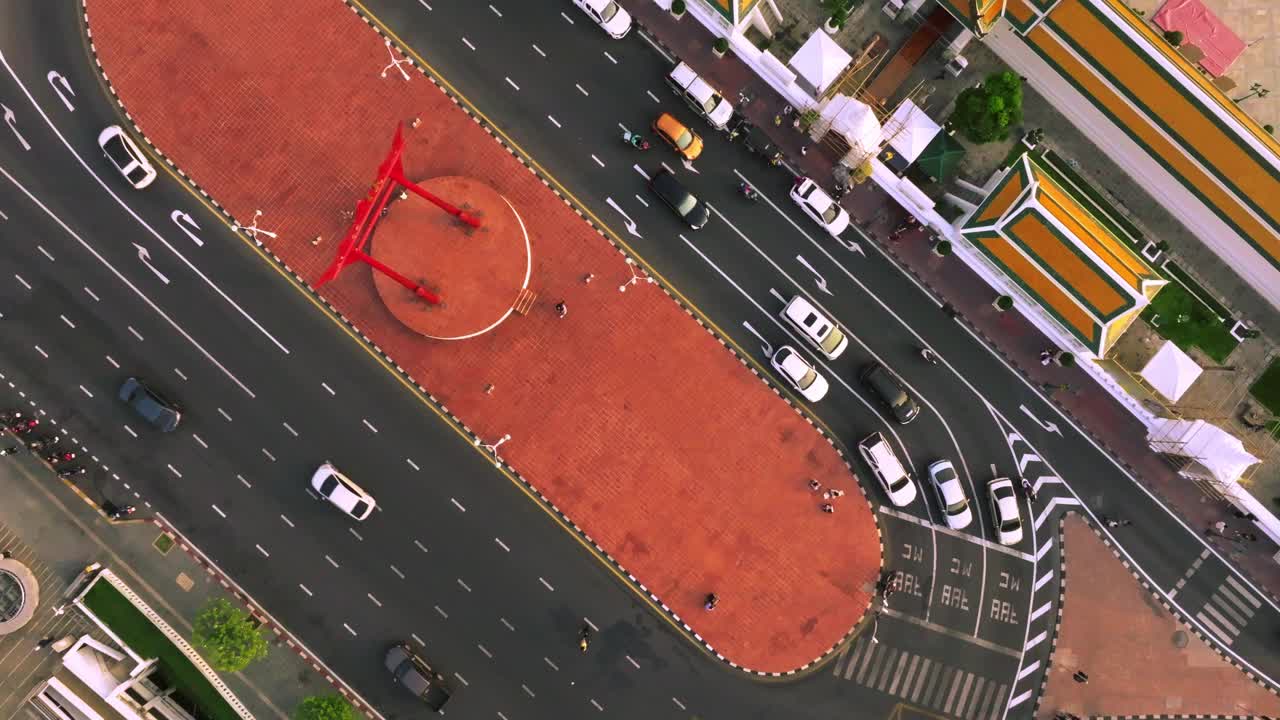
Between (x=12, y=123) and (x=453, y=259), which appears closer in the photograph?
(x=12, y=123)

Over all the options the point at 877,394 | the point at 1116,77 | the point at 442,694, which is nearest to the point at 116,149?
the point at 442,694

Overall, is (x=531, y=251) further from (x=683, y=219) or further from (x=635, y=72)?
(x=635, y=72)

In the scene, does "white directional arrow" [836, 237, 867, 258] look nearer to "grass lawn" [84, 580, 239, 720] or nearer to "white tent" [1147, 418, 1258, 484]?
"white tent" [1147, 418, 1258, 484]

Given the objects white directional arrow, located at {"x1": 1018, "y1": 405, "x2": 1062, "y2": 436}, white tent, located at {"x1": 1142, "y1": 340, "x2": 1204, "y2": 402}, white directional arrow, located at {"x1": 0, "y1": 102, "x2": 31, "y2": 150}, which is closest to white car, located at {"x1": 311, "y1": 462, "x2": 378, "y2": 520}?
white directional arrow, located at {"x1": 0, "y1": 102, "x2": 31, "y2": 150}

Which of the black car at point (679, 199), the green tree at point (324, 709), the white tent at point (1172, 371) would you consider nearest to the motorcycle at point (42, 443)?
the green tree at point (324, 709)

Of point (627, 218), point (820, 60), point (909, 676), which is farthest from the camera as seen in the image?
point (909, 676)

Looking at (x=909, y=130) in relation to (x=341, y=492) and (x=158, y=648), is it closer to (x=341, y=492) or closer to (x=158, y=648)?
(x=341, y=492)

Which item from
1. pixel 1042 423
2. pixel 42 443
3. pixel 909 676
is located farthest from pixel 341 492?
pixel 1042 423
